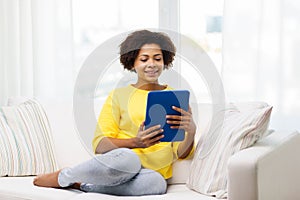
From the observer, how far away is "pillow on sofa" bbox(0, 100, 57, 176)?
8.00ft

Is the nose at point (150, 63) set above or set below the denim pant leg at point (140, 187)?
above

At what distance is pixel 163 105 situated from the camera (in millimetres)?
1989

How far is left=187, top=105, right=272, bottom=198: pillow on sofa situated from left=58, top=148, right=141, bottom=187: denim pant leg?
0.25 m

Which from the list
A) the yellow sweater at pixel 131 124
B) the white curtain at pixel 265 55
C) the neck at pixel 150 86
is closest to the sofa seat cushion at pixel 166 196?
the yellow sweater at pixel 131 124

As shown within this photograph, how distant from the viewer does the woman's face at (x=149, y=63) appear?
6.96 ft

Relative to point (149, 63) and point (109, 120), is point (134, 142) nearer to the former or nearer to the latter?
point (109, 120)

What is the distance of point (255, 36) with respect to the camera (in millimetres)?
2730

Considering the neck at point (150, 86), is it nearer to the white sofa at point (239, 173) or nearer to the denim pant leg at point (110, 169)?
the denim pant leg at point (110, 169)

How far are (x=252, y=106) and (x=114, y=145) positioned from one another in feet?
2.04

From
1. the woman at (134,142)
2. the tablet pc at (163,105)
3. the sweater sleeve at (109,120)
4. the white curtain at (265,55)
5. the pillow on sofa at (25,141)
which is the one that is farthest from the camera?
the white curtain at (265,55)

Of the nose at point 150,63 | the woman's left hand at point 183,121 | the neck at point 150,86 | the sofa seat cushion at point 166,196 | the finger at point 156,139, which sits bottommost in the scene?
the sofa seat cushion at point 166,196

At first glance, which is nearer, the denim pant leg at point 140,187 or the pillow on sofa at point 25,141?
the denim pant leg at point 140,187

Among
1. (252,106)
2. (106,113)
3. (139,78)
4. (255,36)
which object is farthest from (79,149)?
(255,36)

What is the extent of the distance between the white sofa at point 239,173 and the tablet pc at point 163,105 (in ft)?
0.91
